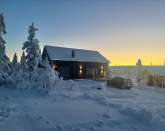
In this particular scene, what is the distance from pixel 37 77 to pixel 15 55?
99.6 ft

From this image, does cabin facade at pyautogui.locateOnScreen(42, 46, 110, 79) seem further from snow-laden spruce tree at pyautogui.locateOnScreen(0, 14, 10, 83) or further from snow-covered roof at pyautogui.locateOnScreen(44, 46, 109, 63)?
snow-laden spruce tree at pyautogui.locateOnScreen(0, 14, 10, 83)

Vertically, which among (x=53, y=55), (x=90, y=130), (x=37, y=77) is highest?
(x=53, y=55)

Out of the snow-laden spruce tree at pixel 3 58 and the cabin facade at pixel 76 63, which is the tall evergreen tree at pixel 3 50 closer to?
the snow-laden spruce tree at pixel 3 58

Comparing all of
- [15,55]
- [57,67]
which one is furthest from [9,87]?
[15,55]

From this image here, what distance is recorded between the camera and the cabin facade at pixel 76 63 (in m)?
43.9

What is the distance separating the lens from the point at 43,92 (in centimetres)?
2444

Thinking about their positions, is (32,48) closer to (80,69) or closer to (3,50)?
(3,50)

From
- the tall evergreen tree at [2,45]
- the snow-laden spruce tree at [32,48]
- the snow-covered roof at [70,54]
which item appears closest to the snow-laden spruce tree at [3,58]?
the tall evergreen tree at [2,45]

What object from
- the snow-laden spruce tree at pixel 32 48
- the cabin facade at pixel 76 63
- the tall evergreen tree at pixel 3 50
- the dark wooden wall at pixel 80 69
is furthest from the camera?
the dark wooden wall at pixel 80 69

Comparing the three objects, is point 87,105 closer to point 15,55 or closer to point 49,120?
point 49,120

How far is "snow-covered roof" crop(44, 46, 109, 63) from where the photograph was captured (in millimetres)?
43969

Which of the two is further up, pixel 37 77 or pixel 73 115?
pixel 37 77

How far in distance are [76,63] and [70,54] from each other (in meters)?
2.43

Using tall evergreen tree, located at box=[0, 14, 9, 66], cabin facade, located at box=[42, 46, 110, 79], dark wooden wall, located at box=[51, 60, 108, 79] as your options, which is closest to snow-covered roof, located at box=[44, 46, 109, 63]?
cabin facade, located at box=[42, 46, 110, 79]
